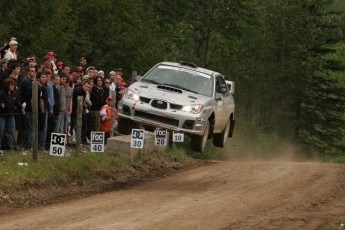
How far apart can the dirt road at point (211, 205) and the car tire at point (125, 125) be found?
132cm

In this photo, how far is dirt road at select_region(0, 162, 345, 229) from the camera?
1238cm

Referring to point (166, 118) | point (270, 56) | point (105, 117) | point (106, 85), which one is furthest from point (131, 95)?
point (270, 56)

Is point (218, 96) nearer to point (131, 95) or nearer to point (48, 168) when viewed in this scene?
point (131, 95)

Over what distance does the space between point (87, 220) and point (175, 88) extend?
6.62 m

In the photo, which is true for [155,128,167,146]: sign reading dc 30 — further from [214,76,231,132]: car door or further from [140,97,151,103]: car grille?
[140,97,151,103]: car grille

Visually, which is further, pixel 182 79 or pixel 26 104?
pixel 182 79

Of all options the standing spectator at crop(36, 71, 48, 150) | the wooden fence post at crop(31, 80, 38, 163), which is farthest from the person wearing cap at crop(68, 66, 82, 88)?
the wooden fence post at crop(31, 80, 38, 163)

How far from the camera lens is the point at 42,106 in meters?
17.6

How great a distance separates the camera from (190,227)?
1216 cm

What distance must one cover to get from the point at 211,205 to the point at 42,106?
495 cm

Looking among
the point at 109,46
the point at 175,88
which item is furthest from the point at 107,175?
the point at 109,46

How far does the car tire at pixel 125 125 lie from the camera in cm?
1836

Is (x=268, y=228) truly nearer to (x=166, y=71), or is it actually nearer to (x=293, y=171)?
(x=166, y=71)

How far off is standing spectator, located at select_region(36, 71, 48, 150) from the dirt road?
236 cm
